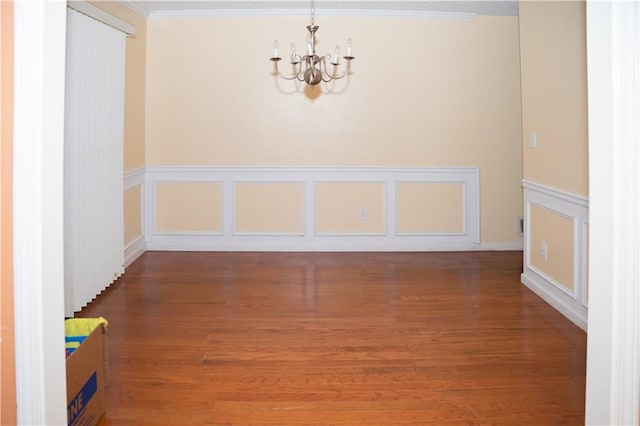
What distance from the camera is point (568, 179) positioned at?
4102 mm

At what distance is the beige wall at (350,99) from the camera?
6160 mm

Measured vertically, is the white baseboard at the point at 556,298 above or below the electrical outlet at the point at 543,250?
below

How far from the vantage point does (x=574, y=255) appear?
13.2ft

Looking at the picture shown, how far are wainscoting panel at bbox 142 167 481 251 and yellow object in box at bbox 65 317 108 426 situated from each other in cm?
356

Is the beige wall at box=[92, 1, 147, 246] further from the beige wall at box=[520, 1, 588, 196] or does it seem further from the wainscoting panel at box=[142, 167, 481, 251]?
the beige wall at box=[520, 1, 588, 196]

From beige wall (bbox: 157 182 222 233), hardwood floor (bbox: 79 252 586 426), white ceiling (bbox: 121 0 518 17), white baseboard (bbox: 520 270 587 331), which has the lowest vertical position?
hardwood floor (bbox: 79 252 586 426)

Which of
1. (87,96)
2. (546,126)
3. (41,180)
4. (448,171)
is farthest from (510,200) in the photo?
(41,180)

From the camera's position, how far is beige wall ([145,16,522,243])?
6160mm

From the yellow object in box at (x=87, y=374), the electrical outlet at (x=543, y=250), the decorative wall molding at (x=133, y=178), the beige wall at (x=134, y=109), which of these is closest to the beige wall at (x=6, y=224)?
the yellow object in box at (x=87, y=374)

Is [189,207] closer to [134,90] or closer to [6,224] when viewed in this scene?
[134,90]

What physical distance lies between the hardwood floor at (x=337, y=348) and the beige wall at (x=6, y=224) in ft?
3.85

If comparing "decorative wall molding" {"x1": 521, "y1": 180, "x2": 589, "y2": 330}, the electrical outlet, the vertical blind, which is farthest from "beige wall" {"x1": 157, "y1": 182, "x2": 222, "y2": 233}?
the electrical outlet

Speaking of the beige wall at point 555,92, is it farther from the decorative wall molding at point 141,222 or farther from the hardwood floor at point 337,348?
the decorative wall molding at point 141,222

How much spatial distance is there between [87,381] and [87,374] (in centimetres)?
3
